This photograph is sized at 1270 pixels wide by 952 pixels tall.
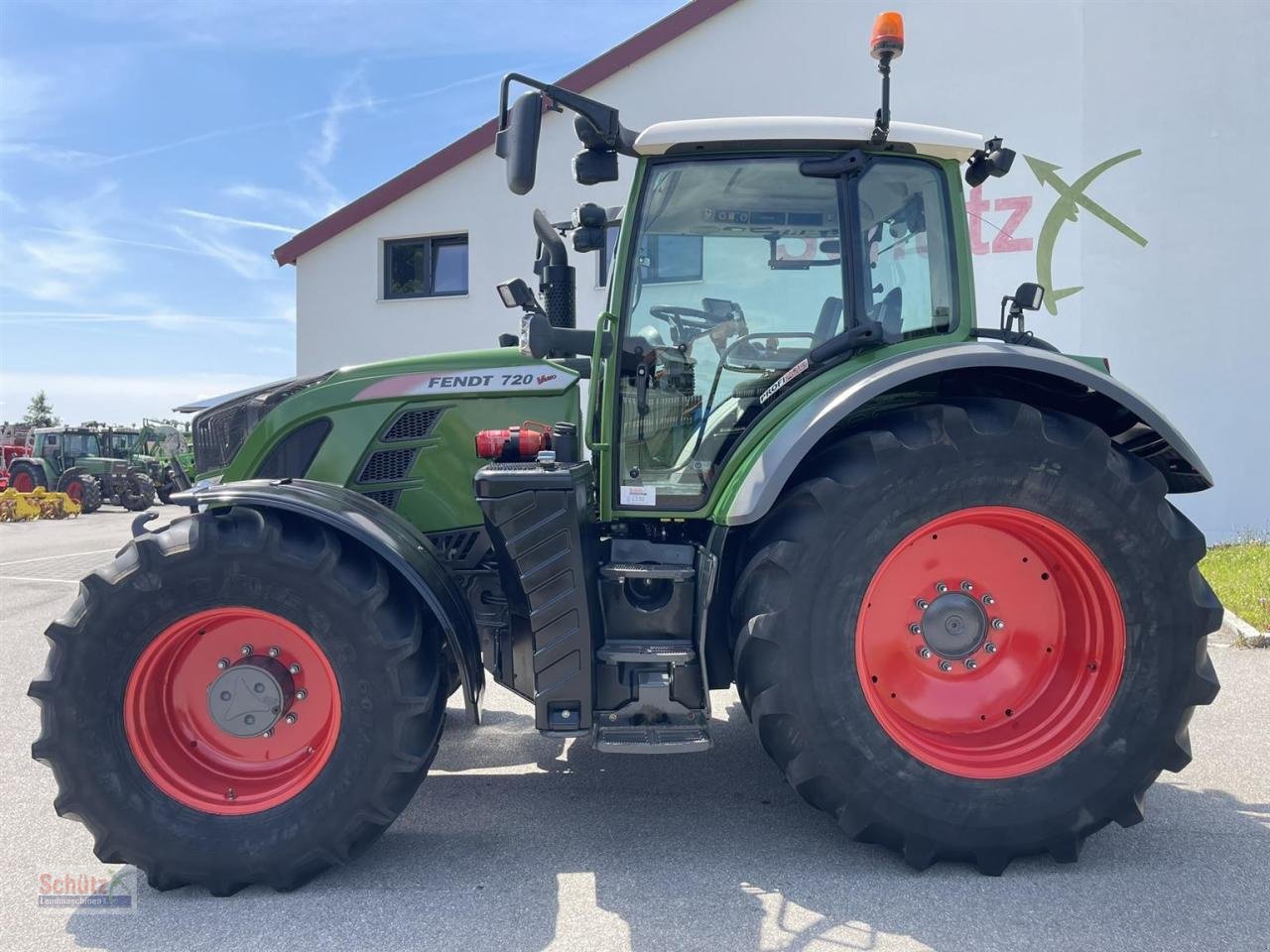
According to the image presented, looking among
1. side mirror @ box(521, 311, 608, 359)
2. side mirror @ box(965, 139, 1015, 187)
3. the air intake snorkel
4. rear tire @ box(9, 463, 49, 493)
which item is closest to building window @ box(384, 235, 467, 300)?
→ the air intake snorkel

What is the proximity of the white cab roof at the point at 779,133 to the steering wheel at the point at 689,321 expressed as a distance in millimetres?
529

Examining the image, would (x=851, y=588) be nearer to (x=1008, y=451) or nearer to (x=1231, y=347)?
(x=1008, y=451)

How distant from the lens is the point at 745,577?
107 inches

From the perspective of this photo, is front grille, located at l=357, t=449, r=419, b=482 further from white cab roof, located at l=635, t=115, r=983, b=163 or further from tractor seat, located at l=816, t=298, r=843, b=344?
tractor seat, located at l=816, t=298, r=843, b=344

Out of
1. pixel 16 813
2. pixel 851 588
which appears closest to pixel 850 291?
pixel 851 588

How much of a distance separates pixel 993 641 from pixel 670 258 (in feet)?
5.45

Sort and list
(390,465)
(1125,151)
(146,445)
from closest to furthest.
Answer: (390,465)
(1125,151)
(146,445)

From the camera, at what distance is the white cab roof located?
287 cm

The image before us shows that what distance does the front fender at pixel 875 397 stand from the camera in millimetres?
2600

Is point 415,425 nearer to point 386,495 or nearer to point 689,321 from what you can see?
point 386,495

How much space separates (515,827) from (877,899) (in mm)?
1204

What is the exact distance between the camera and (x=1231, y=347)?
8945 millimetres

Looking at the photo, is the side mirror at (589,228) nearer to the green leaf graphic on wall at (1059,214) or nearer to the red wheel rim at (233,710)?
the red wheel rim at (233,710)

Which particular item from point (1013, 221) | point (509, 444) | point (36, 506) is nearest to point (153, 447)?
point (36, 506)
